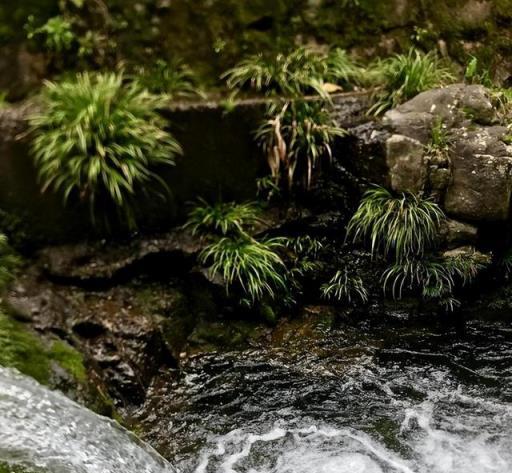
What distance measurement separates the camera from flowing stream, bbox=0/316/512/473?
351cm

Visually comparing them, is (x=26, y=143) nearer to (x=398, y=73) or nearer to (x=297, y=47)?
(x=297, y=47)

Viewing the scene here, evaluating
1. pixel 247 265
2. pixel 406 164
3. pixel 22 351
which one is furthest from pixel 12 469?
pixel 406 164

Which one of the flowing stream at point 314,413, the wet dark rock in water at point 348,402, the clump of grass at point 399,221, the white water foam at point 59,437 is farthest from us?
the clump of grass at point 399,221

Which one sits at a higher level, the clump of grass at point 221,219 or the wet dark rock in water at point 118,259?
the clump of grass at point 221,219

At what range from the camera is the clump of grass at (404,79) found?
18.4 feet

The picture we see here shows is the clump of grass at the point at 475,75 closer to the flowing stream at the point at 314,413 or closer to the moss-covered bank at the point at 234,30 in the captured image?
the moss-covered bank at the point at 234,30

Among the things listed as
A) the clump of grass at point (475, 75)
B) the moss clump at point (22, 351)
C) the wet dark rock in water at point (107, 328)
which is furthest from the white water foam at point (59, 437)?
the clump of grass at point (475, 75)

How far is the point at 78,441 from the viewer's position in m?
3.41

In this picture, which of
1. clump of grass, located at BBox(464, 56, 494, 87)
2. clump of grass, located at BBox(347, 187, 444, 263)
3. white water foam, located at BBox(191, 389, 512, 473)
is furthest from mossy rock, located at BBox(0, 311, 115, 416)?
clump of grass, located at BBox(464, 56, 494, 87)

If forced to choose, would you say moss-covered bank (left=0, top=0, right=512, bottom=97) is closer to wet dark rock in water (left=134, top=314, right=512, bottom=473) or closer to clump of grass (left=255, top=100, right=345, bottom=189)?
clump of grass (left=255, top=100, right=345, bottom=189)

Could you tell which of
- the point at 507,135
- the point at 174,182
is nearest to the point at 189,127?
the point at 174,182

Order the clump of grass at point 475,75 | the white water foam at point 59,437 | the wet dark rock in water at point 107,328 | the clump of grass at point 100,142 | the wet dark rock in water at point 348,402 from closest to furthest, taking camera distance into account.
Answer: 1. the white water foam at point 59,437
2. the wet dark rock in water at point 348,402
3. the wet dark rock in water at point 107,328
4. the clump of grass at point 100,142
5. the clump of grass at point 475,75

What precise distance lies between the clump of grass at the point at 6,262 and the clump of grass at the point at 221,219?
62.4 inches

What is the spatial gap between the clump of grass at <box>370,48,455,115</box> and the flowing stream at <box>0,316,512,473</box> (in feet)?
7.40
